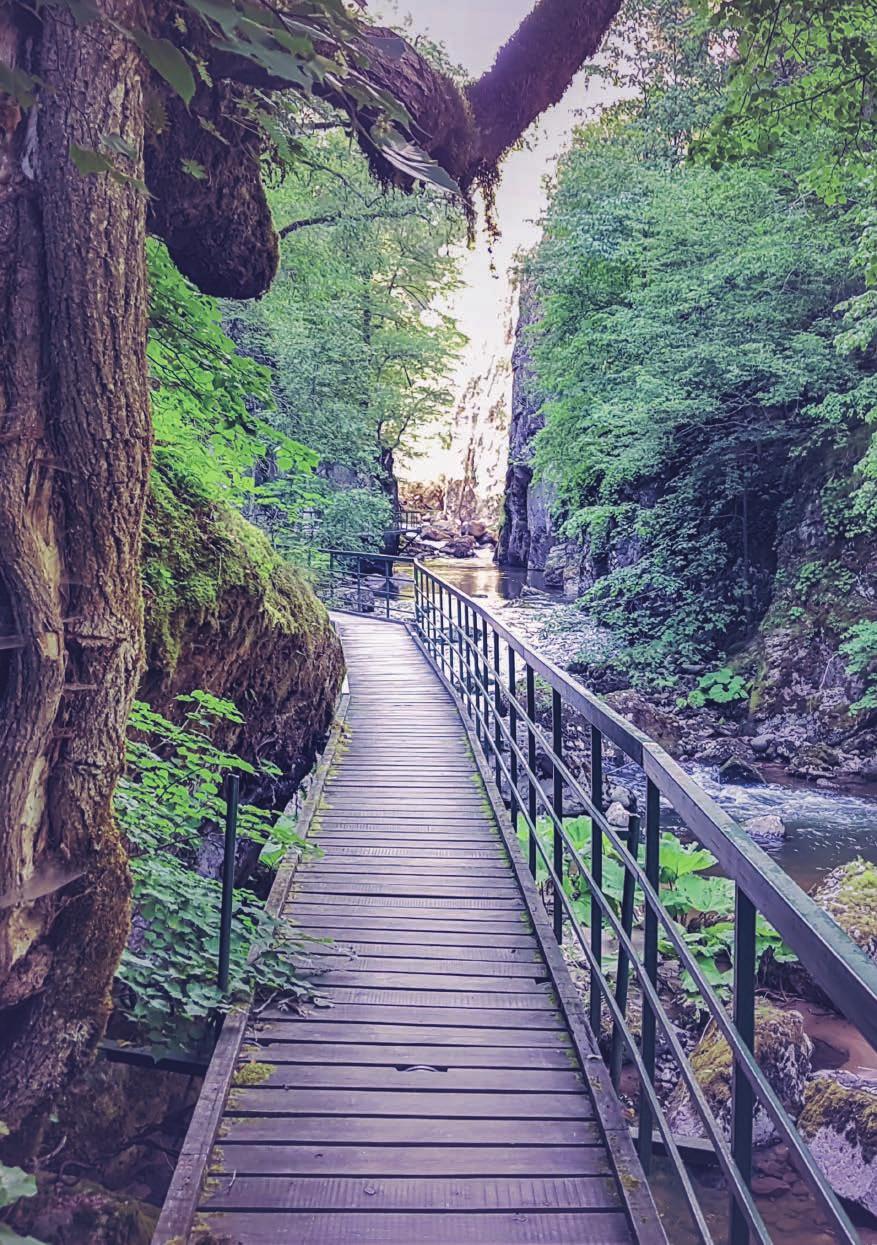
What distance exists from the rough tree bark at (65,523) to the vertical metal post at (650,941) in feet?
4.64

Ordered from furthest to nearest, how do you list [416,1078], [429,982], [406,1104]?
1. [429,982]
2. [416,1078]
3. [406,1104]

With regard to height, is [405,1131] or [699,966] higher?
[699,966]

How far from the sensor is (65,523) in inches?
85.8

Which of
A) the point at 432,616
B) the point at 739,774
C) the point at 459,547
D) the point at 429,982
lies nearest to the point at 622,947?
the point at 429,982

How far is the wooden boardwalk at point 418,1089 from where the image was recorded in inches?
84.0

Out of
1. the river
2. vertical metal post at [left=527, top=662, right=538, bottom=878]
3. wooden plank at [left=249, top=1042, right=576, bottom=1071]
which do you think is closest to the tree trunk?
wooden plank at [left=249, top=1042, right=576, bottom=1071]

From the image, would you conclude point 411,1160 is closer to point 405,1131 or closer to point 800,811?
point 405,1131

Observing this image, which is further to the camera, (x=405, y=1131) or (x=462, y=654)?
(x=462, y=654)

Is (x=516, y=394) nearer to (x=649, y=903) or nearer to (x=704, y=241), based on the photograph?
(x=704, y=241)

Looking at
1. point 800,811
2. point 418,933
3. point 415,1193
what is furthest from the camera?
point 800,811

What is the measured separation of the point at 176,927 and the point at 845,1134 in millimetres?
2964

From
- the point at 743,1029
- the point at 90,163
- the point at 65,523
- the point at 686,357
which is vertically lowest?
the point at 743,1029

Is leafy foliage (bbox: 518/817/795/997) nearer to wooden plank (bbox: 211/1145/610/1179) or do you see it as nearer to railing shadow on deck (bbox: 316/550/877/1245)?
railing shadow on deck (bbox: 316/550/877/1245)

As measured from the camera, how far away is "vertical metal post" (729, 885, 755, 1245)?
1.48m
